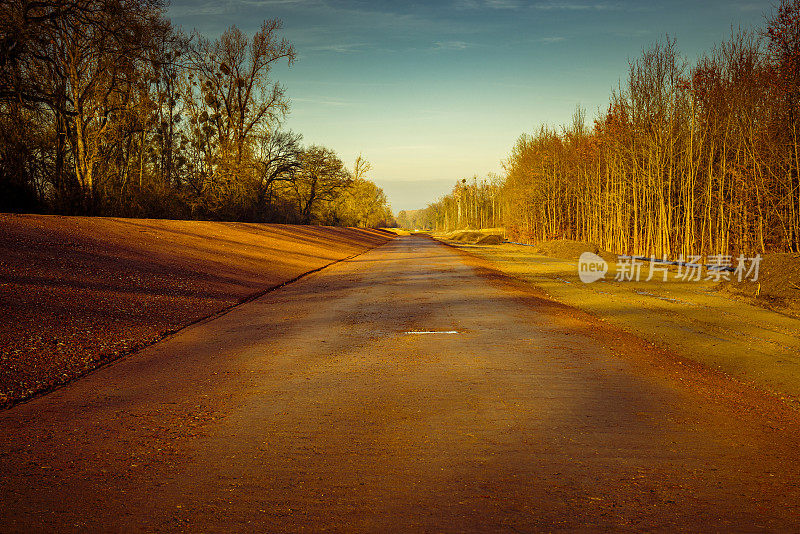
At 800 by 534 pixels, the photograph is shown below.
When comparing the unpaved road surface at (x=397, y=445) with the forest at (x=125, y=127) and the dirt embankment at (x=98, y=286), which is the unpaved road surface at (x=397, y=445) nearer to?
the dirt embankment at (x=98, y=286)

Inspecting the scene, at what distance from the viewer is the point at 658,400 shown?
5637 mm

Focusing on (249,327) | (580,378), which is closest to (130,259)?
(249,327)

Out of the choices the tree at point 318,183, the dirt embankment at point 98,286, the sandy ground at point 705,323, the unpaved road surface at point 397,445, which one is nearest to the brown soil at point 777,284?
the sandy ground at point 705,323

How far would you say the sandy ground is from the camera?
7117mm

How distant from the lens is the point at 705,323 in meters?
10.5

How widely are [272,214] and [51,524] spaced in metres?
47.6

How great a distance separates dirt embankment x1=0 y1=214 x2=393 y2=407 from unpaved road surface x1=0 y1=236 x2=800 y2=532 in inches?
34.7

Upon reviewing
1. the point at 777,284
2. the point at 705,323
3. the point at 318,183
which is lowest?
the point at 705,323

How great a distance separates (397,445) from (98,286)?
9668mm

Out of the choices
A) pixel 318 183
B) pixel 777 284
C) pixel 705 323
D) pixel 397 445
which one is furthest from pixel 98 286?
pixel 318 183

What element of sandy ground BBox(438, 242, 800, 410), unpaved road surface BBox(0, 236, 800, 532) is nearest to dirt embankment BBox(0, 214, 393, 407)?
unpaved road surface BBox(0, 236, 800, 532)

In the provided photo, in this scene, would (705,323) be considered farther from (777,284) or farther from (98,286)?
(98,286)

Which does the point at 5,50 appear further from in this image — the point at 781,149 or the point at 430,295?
the point at 781,149

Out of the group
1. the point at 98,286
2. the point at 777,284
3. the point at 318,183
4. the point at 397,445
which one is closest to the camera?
the point at 397,445
